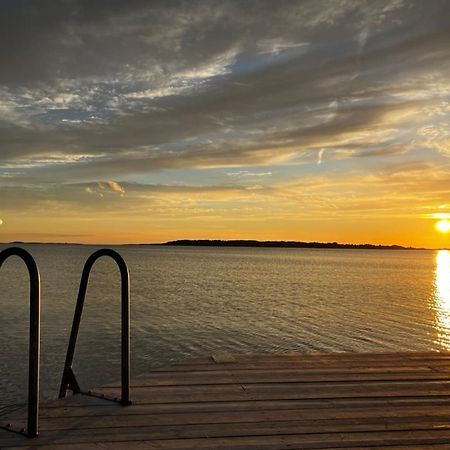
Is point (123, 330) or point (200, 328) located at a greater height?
point (123, 330)

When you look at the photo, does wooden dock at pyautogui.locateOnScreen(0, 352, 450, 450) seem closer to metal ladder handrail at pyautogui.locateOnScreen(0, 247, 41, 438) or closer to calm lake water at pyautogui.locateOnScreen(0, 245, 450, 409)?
metal ladder handrail at pyautogui.locateOnScreen(0, 247, 41, 438)

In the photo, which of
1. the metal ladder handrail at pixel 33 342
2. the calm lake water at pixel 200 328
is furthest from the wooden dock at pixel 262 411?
the calm lake water at pixel 200 328

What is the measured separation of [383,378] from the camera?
18.2 feet

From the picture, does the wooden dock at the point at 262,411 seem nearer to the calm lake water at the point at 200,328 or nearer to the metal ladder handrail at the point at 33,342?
the metal ladder handrail at the point at 33,342

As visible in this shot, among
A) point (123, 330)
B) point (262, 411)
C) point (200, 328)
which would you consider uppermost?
point (123, 330)

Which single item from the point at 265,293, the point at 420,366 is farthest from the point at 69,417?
the point at 265,293

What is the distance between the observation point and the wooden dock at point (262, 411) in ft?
12.4

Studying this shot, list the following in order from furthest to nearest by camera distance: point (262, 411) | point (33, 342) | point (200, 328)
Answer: point (200, 328)
point (262, 411)
point (33, 342)

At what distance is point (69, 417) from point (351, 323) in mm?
21495

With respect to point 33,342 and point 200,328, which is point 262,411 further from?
point 200,328

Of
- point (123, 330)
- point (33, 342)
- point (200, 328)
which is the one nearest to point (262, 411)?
point (123, 330)

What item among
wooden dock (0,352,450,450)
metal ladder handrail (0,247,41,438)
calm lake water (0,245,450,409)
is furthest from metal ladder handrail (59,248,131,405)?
calm lake water (0,245,450,409)

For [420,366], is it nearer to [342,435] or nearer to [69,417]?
[342,435]

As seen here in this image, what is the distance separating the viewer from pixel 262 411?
4.41 metres
